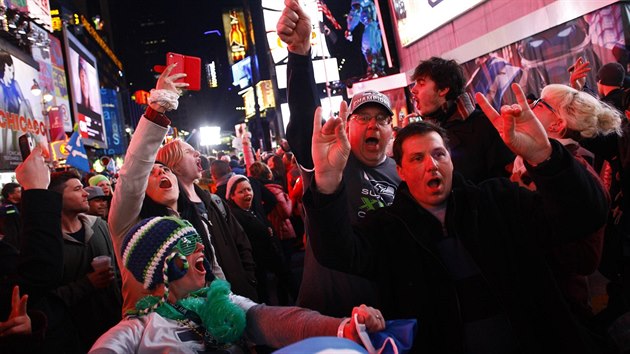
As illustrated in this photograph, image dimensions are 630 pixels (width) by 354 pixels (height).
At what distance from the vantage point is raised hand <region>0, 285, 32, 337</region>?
8.43 ft

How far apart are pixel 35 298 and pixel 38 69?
832 inches

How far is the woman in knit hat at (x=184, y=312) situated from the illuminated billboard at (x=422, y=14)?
1184 centimetres

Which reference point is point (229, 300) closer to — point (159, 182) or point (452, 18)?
point (159, 182)

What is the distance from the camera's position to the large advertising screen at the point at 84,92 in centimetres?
3020

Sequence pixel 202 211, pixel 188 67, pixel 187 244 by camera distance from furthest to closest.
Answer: pixel 202 211 < pixel 188 67 < pixel 187 244

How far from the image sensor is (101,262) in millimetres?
3801

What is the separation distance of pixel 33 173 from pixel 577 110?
3.58 meters

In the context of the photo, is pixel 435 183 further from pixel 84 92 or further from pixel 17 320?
pixel 84 92

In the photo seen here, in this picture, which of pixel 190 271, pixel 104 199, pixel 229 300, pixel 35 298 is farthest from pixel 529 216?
pixel 104 199

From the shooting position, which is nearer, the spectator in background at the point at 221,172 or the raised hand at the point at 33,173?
the raised hand at the point at 33,173

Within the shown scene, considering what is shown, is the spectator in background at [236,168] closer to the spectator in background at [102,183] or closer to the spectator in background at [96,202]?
the spectator in background at [102,183]

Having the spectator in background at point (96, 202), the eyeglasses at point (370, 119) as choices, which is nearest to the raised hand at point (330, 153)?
the eyeglasses at point (370, 119)

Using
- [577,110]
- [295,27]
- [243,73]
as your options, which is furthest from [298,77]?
[243,73]

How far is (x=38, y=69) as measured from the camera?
69.3 ft
